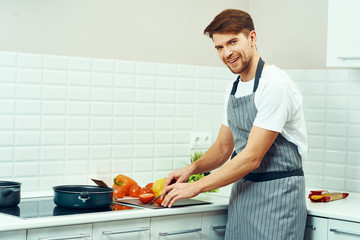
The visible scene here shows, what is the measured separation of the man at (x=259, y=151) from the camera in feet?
6.75

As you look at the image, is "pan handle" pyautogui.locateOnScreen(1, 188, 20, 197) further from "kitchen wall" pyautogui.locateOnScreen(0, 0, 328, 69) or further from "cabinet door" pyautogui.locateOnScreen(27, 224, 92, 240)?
"kitchen wall" pyautogui.locateOnScreen(0, 0, 328, 69)

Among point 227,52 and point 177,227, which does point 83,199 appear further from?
point 227,52

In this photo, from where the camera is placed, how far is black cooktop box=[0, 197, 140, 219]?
1974mm

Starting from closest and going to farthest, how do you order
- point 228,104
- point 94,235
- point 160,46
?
point 94,235 → point 228,104 → point 160,46

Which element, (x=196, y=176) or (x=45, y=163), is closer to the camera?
(x=45, y=163)

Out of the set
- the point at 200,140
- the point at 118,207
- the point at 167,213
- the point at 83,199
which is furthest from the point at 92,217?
the point at 200,140

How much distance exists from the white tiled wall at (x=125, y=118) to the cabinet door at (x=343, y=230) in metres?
0.70

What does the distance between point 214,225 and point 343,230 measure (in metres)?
0.58

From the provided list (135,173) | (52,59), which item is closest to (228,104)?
(135,173)

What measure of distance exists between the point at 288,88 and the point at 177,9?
114 centimetres

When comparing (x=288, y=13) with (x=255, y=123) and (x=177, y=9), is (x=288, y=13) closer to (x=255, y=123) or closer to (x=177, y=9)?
(x=177, y=9)

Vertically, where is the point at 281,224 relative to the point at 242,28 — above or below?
below

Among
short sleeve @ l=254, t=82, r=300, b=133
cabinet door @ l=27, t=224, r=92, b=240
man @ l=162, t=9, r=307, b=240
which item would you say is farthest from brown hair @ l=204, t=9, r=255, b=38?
cabinet door @ l=27, t=224, r=92, b=240

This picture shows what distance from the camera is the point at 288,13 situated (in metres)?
3.10
